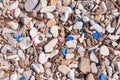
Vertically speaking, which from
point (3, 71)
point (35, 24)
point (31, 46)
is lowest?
point (3, 71)

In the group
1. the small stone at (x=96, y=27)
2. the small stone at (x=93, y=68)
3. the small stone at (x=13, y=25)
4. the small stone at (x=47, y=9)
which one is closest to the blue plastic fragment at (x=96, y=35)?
the small stone at (x=96, y=27)

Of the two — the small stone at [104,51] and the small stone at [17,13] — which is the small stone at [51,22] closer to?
the small stone at [17,13]

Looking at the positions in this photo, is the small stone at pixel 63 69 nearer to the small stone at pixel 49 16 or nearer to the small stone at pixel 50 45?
the small stone at pixel 50 45

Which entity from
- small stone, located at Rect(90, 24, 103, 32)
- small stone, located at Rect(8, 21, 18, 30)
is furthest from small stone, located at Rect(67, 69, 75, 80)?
small stone, located at Rect(8, 21, 18, 30)

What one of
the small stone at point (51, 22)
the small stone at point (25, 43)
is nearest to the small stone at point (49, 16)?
the small stone at point (51, 22)

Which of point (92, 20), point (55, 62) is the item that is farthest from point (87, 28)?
point (55, 62)

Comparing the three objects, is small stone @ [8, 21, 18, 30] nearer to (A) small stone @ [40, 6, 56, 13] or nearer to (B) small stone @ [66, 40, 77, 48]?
(A) small stone @ [40, 6, 56, 13]

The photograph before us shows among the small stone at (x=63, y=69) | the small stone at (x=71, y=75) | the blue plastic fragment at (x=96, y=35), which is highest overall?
the blue plastic fragment at (x=96, y=35)

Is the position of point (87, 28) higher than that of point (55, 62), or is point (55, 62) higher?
point (87, 28)

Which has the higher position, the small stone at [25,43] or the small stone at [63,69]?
the small stone at [25,43]

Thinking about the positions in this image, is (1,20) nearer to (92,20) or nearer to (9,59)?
(9,59)
